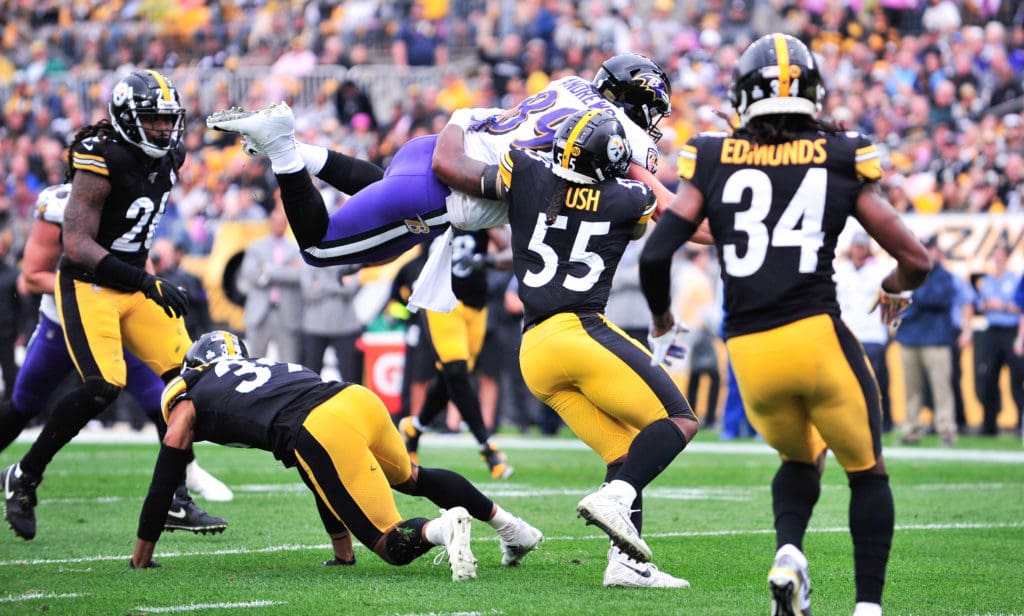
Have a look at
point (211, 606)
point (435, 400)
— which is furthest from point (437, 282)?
point (435, 400)

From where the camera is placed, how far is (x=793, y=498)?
194 inches

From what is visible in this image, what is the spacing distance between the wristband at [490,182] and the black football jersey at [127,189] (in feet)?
6.96

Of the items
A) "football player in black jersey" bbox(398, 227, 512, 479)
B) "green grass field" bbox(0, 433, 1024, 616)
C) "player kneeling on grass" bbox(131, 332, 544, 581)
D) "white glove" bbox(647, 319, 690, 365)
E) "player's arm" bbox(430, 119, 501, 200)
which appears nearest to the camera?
"white glove" bbox(647, 319, 690, 365)

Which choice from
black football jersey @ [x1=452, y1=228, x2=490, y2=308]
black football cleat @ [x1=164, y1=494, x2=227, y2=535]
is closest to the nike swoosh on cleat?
black football cleat @ [x1=164, y1=494, x2=227, y2=535]

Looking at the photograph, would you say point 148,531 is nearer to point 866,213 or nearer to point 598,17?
point 866,213

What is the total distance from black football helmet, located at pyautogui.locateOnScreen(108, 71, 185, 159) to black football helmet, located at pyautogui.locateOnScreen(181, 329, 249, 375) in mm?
1487

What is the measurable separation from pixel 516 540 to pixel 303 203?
1.79m

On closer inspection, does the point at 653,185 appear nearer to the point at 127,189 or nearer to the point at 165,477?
the point at 165,477

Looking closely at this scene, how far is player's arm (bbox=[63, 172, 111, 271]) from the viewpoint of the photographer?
7.50 meters

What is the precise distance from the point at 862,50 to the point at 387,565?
632 inches

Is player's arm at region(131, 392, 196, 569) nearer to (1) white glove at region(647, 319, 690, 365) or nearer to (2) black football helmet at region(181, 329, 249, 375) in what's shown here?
(2) black football helmet at region(181, 329, 249, 375)

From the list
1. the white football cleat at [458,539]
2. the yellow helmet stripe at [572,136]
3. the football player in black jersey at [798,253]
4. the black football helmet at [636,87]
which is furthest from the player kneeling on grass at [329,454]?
the black football helmet at [636,87]

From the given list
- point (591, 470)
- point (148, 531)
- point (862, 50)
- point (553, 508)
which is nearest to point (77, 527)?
point (148, 531)

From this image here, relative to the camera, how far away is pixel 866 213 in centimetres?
472
